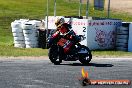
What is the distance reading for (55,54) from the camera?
54.6 ft

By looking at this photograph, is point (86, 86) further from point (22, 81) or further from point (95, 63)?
point (95, 63)

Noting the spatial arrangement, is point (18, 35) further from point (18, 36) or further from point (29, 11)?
point (29, 11)

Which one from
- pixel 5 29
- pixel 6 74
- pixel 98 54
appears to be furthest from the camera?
pixel 5 29

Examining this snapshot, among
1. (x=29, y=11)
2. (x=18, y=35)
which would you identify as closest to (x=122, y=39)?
(x=18, y=35)

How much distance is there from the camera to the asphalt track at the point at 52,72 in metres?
12.0

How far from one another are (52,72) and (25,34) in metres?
9.72

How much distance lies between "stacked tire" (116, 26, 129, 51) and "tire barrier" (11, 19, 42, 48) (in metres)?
3.91

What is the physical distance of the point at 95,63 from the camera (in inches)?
673

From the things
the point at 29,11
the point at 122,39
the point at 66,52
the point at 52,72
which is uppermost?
the point at 66,52

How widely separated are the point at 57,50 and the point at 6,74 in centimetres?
342

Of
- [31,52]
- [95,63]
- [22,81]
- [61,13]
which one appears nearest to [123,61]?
[95,63]

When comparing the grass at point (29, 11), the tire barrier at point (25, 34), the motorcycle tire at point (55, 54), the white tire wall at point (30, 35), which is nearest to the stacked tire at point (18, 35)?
the tire barrier at point (25, 34)

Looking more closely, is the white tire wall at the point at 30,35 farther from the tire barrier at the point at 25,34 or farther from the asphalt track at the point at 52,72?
the asphalt track at the point at 52,72

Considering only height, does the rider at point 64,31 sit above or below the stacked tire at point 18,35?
above
